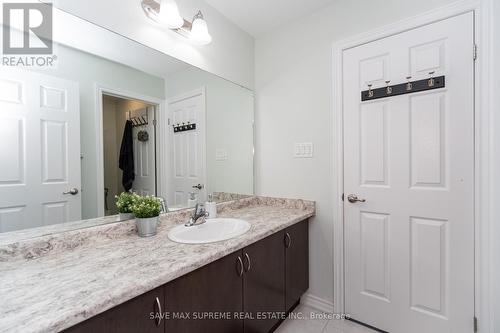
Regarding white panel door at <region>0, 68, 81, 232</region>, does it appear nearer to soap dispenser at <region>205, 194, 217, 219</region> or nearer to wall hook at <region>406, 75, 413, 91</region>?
soap dispenser at <region>205, 194, 217, 219</region>

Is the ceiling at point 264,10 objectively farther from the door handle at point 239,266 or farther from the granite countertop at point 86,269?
the door handle at point 239,266

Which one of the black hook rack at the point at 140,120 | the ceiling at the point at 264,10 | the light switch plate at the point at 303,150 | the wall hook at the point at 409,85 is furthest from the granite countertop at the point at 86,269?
the ceiling at the point at 264,10

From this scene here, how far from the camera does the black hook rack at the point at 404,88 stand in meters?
1.33

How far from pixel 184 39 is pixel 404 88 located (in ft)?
4.92

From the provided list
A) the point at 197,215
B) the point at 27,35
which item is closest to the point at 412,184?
the point at 197,215

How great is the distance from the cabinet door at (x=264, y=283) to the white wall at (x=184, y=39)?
1.36m

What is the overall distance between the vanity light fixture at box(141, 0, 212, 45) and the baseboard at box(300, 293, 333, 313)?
2170 mm

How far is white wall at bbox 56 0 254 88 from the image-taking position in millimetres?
1161

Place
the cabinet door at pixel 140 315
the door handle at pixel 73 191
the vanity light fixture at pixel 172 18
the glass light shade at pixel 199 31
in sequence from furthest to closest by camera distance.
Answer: the glass light shade at pixel 199 31
the vanity light fixture at pixel 172 18
the door handle at pixel 73 191
the cabinet door at pixel 140 315

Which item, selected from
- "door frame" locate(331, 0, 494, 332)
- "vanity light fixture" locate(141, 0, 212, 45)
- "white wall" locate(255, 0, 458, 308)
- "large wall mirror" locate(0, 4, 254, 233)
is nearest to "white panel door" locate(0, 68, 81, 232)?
"large wall mirror" locate(0, 4, 254, 233)

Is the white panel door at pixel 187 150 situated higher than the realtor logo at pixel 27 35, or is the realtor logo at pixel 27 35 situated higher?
the realtor logo at pixel 27 35

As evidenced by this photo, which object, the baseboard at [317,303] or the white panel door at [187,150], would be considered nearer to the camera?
the white panel door at [187,150]

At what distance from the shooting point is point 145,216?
3.98 feet

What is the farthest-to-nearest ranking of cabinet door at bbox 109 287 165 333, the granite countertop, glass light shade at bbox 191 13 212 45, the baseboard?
the baseboard, glass light shade at bbox 191 13 212 45, cabinet door at bbox 109 287 165 333, the granite countertop
